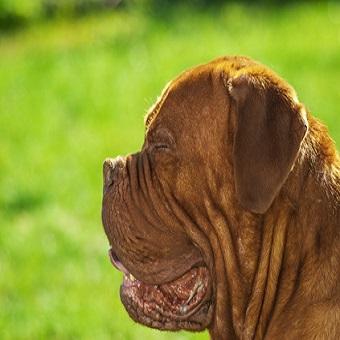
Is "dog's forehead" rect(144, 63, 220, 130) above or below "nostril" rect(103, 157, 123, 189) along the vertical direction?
above

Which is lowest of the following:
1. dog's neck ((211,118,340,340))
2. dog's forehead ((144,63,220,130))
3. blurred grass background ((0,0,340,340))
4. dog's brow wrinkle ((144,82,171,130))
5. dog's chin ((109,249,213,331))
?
blurred grass background ((0,0,340,340))

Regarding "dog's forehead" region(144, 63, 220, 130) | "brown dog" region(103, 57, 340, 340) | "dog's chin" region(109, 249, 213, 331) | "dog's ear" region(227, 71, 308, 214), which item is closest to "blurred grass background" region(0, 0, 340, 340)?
"dog's chin" region(109, 249, 213, 331)

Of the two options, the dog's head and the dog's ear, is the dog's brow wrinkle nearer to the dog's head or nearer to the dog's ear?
the dog's head

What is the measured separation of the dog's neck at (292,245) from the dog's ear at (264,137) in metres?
0.10

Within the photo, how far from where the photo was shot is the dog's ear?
4.31m

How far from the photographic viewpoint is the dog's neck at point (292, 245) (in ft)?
14.4

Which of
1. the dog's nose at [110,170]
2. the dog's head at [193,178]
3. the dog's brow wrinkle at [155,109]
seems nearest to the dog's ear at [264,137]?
the dog's head at [193,178]

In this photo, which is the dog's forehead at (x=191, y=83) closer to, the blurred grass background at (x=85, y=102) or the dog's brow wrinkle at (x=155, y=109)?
the dog's brow wrinkle at (x=155, y=109)

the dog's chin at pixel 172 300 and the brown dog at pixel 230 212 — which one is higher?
the brown dog at pixel 230 212

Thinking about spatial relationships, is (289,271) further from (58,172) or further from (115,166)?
(58,172)

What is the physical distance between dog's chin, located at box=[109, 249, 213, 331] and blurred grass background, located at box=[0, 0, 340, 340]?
1686 millimetres

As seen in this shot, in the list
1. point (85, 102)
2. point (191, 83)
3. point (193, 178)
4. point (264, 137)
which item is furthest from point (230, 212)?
point (85, 102)

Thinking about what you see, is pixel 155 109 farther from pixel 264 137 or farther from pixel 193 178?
pixel 264 137

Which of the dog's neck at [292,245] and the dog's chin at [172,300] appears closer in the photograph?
the dog's neck at [292,245]
